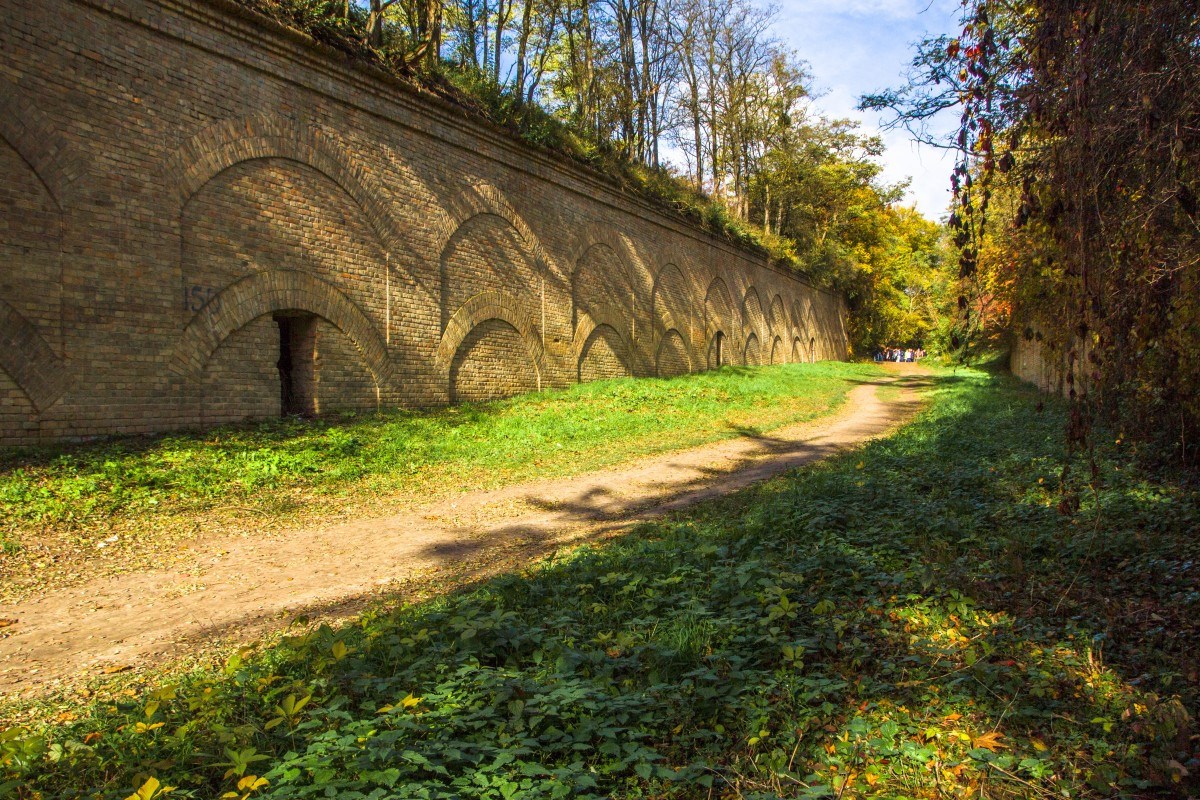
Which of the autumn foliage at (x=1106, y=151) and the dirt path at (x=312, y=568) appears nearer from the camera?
the autumn foliage at (x=1106, y=151)

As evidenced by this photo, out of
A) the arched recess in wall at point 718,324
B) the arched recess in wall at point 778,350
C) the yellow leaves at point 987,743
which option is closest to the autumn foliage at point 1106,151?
the yellow leaves at point 987,743

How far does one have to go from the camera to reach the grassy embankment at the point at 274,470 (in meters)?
6.51

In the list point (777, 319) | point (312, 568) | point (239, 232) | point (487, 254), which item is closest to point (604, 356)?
point (487, 254)

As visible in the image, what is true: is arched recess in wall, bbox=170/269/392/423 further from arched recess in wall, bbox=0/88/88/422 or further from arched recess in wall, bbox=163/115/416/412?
arched recess in wall, bbox=0/88/88/422

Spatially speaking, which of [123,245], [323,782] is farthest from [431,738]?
[123,245]

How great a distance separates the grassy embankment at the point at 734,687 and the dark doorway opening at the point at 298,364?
7095mm

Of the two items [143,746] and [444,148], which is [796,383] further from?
[143,746]

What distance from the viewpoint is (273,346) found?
10555mm

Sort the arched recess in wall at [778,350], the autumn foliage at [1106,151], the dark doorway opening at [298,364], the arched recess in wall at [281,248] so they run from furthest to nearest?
the arched recess in wall at [778,350] → the dark doorway opening at [298,364] → the arched recess in wall at [281,248] → the autumn foliage at [1106,151]

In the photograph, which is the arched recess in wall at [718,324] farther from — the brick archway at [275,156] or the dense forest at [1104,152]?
the dense forest at [1104,152]

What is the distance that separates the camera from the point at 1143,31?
3664 mm

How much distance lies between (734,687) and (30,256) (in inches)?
356

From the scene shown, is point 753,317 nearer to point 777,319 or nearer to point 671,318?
point 777,319

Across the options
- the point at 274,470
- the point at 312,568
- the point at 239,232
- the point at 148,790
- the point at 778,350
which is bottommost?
the point at 312,568
